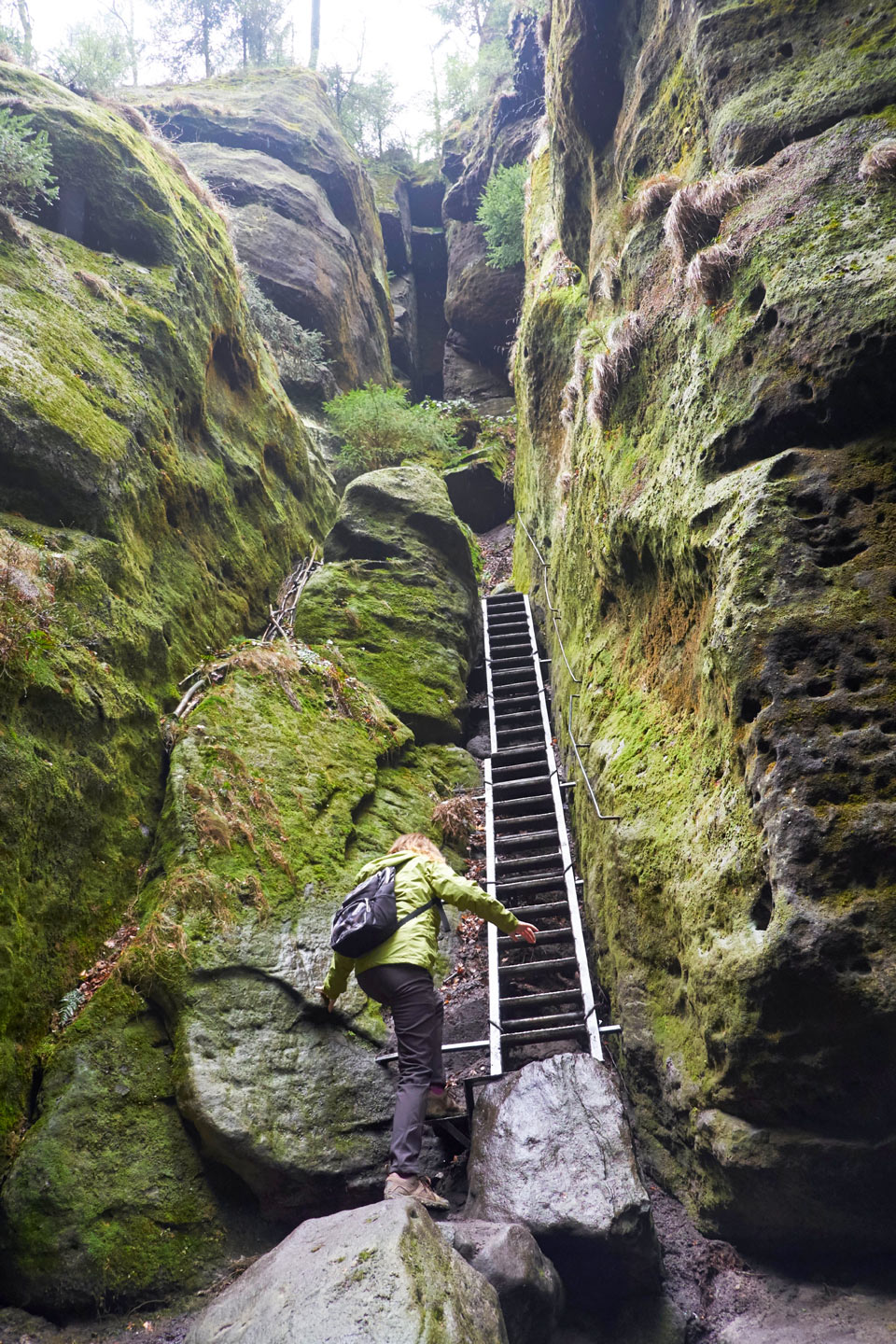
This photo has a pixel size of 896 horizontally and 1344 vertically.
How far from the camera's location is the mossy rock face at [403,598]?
989 cm

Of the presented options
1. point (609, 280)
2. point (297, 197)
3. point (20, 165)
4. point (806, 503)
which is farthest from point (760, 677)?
point (297, 197)

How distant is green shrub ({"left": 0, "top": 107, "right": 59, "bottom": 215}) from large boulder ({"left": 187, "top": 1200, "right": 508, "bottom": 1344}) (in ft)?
33.0

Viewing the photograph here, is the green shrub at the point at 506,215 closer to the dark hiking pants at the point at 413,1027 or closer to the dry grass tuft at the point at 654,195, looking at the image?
the dry grass tuft at the point at 654,195

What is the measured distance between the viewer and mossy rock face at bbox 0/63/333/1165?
Result: 5219mm

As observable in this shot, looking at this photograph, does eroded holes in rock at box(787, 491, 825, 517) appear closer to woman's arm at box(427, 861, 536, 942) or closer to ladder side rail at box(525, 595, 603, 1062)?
woman's arm at box(427, 861, 536, 942)

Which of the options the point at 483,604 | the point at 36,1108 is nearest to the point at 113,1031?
the point at 36,1108

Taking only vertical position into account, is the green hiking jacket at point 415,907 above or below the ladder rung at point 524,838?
below

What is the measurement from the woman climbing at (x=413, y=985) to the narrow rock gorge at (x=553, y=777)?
1.50ft

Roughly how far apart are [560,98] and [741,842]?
11.1 meters

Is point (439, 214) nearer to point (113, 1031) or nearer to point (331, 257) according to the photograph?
point (331, 257)

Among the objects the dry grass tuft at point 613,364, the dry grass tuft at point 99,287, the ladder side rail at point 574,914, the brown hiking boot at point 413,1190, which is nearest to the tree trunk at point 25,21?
the dry grass tuft at point 99,287

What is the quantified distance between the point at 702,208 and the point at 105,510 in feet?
19.7

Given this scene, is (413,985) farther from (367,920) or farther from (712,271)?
(712,271)

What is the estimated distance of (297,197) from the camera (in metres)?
20.4
